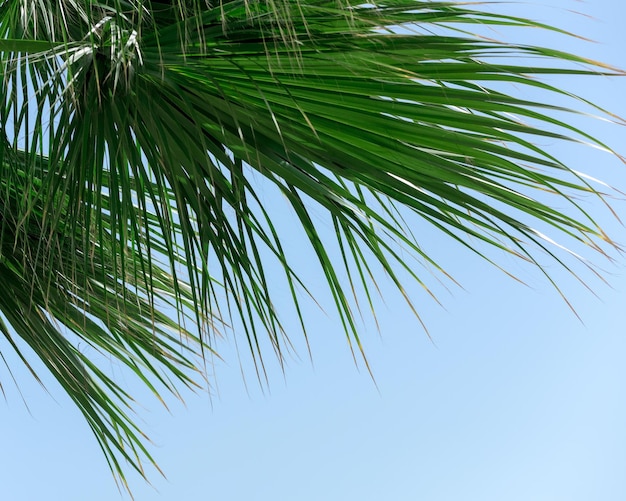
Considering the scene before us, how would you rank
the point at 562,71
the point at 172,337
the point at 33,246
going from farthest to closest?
the point at 172,337
the point at 33,246
the point at 562,71

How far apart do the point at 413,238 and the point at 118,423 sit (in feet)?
2.48

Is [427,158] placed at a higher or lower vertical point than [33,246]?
lower

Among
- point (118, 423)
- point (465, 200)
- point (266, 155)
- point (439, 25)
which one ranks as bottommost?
point (118, 423)

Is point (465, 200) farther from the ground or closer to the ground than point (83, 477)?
closer to the ground

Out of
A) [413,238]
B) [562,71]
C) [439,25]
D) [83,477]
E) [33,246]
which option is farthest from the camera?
[83,477]

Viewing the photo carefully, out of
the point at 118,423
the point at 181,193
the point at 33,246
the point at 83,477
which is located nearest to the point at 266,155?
the point at 181,193

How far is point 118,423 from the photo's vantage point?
1.80 m

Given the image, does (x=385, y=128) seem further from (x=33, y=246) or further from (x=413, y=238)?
(x=33, y=246)

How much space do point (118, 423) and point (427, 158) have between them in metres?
0.94

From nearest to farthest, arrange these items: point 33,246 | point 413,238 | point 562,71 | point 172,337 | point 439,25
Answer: point 562,71 < point 439,25 < point 413,238 < point 33,246 < point 172,337

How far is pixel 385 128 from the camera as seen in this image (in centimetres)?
115

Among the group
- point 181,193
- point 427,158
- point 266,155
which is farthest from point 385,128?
point 181,193

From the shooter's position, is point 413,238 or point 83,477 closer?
point 413,238

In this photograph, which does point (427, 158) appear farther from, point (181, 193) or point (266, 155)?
point (181, 193)
